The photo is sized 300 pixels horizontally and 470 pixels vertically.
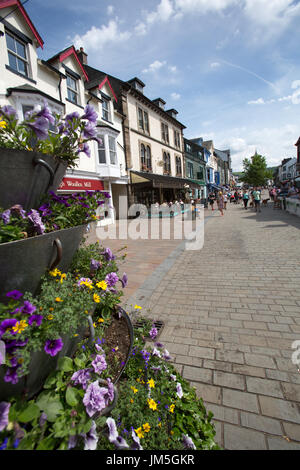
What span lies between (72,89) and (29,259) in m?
14.6

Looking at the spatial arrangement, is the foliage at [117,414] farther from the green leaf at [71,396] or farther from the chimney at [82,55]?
the chimney at [82,55]

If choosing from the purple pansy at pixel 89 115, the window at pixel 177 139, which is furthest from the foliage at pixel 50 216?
the window at pixel 177 139

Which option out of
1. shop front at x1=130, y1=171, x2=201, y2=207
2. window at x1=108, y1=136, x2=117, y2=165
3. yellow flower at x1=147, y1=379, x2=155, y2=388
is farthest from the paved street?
Result: shop front at x1=130, y1=171, x2=201, y2=207

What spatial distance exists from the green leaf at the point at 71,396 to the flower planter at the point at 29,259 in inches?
21.0

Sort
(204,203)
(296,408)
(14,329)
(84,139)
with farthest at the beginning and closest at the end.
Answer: (204,203) < (296,408) < (84,139) < (14,329)

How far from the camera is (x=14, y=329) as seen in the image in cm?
87

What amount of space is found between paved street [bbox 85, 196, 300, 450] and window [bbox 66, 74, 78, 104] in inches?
432

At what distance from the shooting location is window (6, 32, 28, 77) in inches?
341

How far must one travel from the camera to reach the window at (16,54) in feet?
28.4

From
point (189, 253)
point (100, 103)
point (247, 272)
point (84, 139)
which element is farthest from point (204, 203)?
point (84, 139)

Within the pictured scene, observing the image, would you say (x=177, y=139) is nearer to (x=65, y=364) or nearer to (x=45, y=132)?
(x=45, y=132)

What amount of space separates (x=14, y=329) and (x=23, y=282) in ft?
0.80

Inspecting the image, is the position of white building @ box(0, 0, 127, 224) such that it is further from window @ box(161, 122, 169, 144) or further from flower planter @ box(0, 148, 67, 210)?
window @ box(161, 122, 169, 144)

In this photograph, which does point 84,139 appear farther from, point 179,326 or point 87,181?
point 87,181
